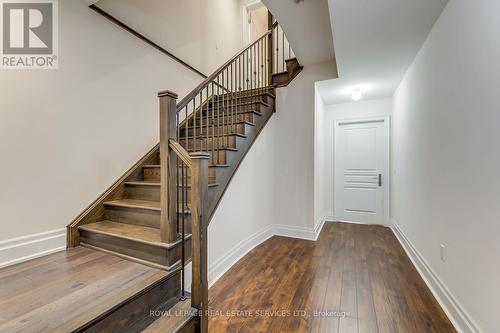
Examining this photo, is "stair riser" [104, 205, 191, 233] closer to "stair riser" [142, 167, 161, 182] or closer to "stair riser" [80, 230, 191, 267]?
"stair riser" [80, 230, 191, 267]

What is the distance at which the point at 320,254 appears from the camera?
2848 mm

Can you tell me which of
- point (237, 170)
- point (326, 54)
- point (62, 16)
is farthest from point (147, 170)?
point (326, 54)

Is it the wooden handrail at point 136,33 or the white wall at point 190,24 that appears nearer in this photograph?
the wooden handrail at point 136,33

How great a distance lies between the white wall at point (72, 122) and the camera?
1758mm

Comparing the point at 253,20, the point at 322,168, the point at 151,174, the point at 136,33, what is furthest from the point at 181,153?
the point at 253,20

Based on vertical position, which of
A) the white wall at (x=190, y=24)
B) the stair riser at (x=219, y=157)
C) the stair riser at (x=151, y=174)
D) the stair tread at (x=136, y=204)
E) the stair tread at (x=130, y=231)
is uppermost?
the white wall at (x=190, y=24)

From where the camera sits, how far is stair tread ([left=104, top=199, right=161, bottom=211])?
210 centimetres

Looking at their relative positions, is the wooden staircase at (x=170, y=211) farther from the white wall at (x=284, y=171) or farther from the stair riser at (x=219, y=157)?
the white wall at (x=284, y=171)

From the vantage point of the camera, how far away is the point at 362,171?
4324mm

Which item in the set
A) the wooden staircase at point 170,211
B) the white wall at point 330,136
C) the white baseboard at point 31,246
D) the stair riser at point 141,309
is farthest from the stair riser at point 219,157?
the white wall at point 330,136

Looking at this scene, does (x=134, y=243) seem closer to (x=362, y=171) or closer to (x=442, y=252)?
(x=442, y=252)

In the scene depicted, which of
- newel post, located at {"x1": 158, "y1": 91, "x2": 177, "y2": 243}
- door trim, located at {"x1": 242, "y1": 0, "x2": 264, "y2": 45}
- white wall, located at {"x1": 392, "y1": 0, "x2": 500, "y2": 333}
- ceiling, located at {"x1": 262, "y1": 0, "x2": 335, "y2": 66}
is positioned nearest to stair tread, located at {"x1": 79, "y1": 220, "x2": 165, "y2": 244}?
newel post, located at {"x1": 158, "y1": 91, "x2": 177, "y2": 243}

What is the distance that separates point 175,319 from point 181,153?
108cm

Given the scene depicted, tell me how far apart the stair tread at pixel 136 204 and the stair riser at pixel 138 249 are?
0.32 metres
